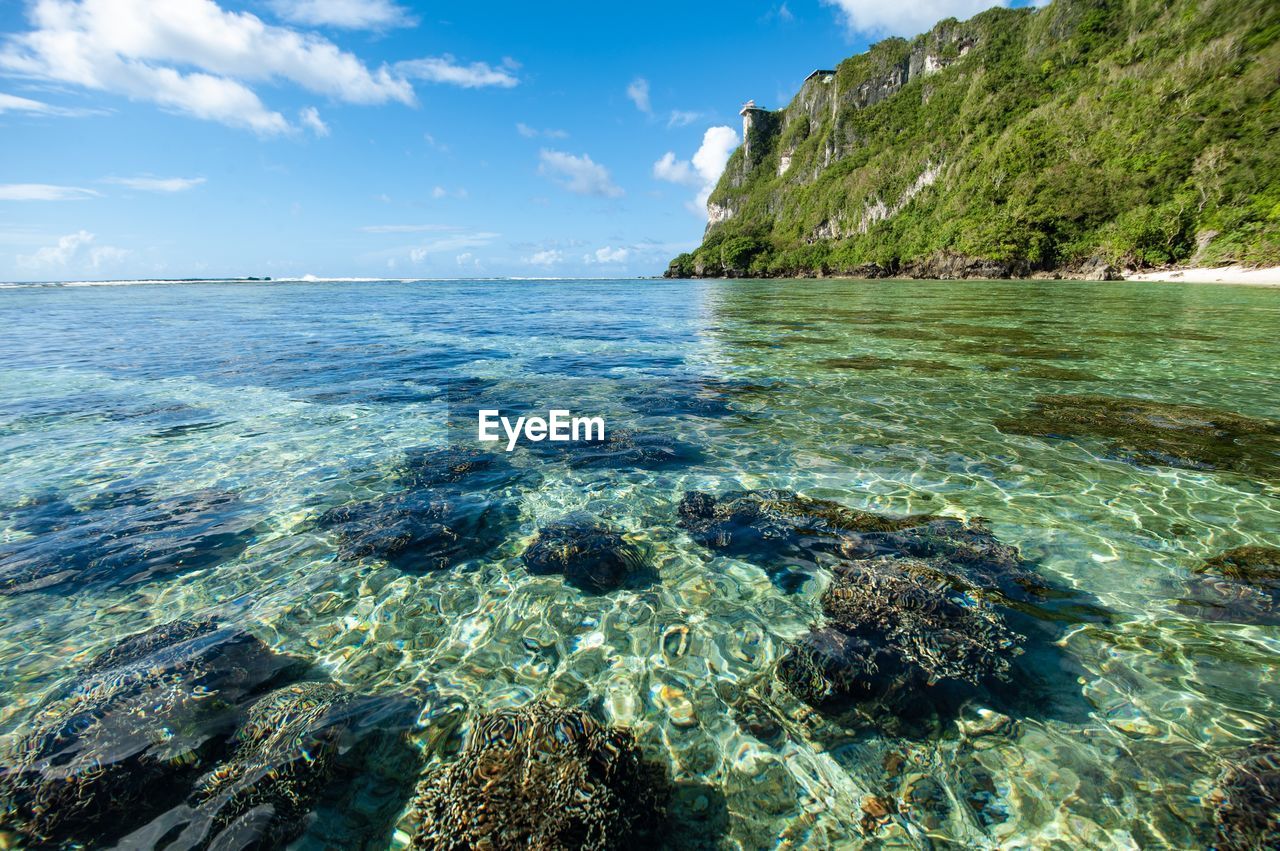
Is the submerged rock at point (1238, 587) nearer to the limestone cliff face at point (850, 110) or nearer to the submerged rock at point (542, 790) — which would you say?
the submerged rock at point (542, 790)

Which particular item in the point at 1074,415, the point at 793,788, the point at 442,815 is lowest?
the point at 793,788

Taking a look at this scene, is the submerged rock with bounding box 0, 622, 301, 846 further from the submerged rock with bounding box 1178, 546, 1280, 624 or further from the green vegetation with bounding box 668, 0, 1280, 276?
the green vegetation with bounding box 668, 0, 1280, 276

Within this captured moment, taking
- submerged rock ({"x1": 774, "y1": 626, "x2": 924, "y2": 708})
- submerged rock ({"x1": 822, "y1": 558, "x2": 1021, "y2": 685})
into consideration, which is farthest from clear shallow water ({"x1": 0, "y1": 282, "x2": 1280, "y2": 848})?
submerged rock ({"x1": 822, "y1": 558, "x2": 1021, "y2": 685})

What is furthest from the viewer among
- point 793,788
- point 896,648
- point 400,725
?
point 896,648

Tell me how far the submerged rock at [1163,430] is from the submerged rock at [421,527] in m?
9.12

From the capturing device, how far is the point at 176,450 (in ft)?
29.7

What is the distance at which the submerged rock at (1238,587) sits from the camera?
4.43 meters

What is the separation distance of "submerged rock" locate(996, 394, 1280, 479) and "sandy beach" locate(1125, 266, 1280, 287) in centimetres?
5056

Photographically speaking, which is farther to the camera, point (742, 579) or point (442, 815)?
point (742, 579)

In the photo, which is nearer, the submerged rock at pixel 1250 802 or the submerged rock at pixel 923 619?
the submerged rock at pixel 1250 802

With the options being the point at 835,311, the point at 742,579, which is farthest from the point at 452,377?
the point at 835,311

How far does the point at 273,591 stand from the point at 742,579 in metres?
4.82

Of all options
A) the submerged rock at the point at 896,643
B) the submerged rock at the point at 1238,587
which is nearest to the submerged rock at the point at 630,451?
the submerged rock at the point at 896,643

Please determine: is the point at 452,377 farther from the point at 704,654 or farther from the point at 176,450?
the point at 704,654
